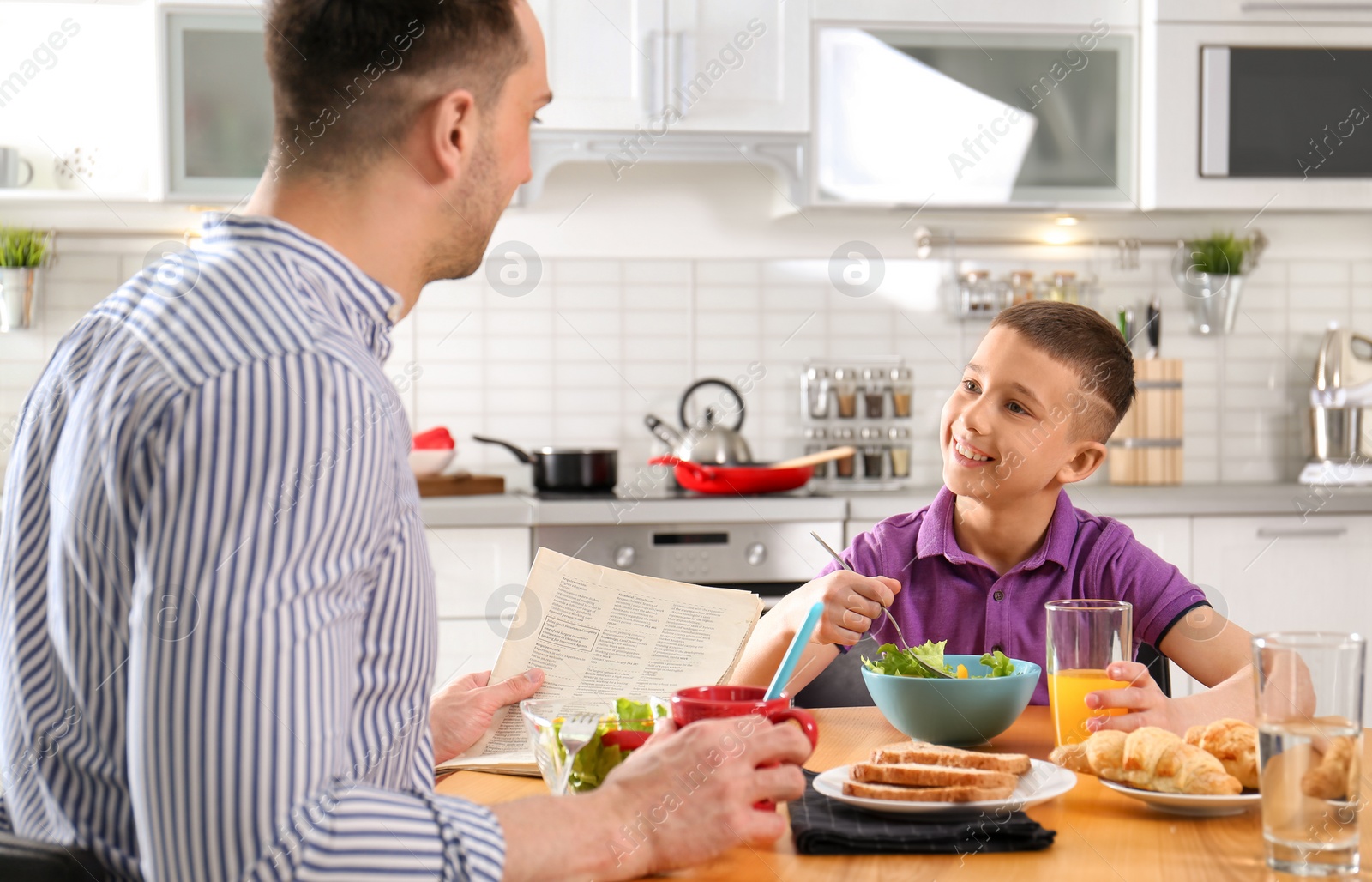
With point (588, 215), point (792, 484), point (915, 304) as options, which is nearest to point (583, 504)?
point (792, 484)

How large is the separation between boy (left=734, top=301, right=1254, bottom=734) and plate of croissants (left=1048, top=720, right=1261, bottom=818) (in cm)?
50

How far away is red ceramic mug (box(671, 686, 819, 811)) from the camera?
903 mm

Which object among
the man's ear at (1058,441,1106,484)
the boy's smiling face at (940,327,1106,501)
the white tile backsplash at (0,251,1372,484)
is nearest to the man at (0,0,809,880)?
the boy's smiling face at (940,327,1106,501)

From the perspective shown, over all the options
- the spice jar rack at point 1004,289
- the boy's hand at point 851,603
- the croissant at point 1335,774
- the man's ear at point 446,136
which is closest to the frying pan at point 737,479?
the spice jar rack at point 1004,289

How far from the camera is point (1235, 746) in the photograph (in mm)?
977

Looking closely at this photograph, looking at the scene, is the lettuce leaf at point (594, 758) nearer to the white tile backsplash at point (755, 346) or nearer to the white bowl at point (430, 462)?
the white bowl at point (430, 462)

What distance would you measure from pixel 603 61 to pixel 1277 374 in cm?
201

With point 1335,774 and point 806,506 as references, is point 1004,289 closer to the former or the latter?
point 806,506

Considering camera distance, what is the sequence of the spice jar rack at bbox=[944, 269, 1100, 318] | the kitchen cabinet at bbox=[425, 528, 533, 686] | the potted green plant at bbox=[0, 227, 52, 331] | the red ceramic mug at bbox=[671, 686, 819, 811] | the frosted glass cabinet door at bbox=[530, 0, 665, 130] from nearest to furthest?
the red ceramic mug at bbox=[671, 686, 819, 811] < the kitchen cabinet at bbox=[425, 528, 533, 686] < the frosted glass cabinet door at bbox=[530, 0, 665, 130] < the potted green plant at bbox=[0, 227, 52, 331] < the spice jar rack at bbox=[944, 269, 1100, 318]

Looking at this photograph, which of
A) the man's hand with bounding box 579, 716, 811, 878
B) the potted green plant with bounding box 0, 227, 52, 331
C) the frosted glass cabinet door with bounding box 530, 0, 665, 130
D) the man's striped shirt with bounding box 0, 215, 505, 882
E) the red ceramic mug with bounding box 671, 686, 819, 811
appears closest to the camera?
the man's striped shirt with bounding box 0, 215, 505, 882

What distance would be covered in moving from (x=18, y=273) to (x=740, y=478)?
72.4 inches

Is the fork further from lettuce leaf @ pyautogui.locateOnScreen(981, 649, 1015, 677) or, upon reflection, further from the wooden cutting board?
the wooden cutting board

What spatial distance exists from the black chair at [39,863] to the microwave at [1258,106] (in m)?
2.86

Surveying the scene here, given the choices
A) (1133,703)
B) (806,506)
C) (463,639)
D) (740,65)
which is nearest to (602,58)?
(740,65)
